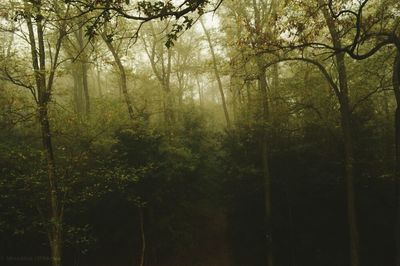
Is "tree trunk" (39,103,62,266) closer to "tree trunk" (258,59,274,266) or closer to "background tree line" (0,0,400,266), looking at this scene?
"background tree line" (0,0,400,266)

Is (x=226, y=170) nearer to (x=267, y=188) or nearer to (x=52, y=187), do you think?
(x=267, y=188)

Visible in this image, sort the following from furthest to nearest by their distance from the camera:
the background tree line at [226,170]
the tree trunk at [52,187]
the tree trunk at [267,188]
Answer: the tree trunk at [267,188], the background tree line at [226,170], the tree trunk at [52,187]

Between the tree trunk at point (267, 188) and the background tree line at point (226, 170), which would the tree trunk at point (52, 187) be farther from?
the tree trunk at point (267, 188)

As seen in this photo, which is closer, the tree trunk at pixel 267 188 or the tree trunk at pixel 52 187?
the tree trunk at pixel 52 187

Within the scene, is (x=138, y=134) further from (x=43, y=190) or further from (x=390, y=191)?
(x=390, y=191)

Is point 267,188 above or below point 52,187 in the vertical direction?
below

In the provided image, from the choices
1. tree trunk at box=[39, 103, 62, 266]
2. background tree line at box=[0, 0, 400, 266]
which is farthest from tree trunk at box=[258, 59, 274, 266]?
tree trunk at box=[39, 103, 62, 266]

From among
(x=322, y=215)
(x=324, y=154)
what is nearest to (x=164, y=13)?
(x=324, y=154)

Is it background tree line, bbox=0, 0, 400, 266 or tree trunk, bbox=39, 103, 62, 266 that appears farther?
background tree line, bbox=0, 0, 400, 266

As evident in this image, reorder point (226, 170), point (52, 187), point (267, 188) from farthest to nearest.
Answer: point (226, 170)
point (267, 188)
point (52, 187)

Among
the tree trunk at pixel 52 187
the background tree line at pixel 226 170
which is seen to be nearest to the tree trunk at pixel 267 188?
the background tree line at pixel 226 170

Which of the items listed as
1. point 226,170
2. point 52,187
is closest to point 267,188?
point 226,170

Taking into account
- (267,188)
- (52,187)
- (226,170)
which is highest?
(52,187)

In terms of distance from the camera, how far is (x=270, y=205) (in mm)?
13320
